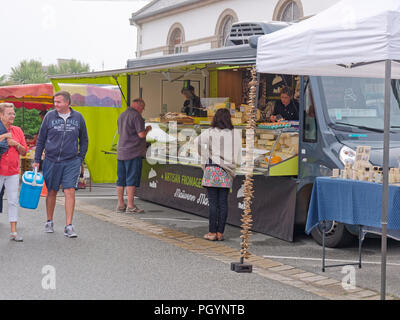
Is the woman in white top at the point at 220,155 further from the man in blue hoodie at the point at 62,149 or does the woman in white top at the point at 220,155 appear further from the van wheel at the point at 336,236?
the man in blue hoodie at the point at 62,149

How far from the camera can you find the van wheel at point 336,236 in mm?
7426

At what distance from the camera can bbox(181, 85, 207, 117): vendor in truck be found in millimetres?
11523

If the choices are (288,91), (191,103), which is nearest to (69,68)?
(191,103)

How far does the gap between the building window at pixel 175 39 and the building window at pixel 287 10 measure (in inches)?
346

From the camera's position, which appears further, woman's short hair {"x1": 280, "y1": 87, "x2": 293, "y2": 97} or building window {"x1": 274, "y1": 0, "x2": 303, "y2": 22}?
building window {"x1": 274, "y1": 0, "x2": 303, "y2": 22}

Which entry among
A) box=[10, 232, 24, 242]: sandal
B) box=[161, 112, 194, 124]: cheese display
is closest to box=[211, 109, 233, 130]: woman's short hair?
box=[10, 232, 24, 242]: sandal

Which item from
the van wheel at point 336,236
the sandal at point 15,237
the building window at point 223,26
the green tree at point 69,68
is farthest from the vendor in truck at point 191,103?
the green tree at point 69,68

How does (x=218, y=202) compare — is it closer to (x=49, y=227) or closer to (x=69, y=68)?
(x=49, y=227)

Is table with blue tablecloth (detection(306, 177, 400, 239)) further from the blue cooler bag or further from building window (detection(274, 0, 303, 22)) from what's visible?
building window (detection(274, 0, 303, 22))

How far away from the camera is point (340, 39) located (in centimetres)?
532

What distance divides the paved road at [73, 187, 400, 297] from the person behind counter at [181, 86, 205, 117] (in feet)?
7.92

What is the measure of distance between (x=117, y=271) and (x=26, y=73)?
2363 inches
